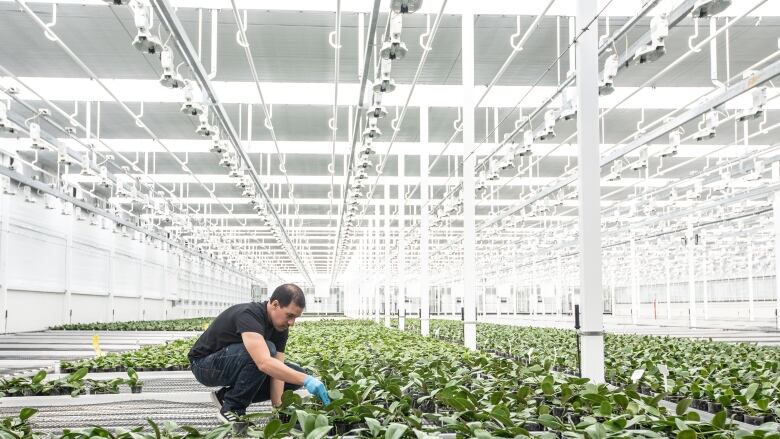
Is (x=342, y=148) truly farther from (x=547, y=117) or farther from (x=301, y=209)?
(x=301, y=209)

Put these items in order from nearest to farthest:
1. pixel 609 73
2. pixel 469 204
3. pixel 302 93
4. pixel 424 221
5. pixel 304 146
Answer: pixel 609 73, pixel 469 204, pixel 302 93, pixel 424 221, pixel 304 146

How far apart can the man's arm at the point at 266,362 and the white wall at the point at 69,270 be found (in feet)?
58.4

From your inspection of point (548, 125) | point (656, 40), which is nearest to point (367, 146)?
point (548, 125)

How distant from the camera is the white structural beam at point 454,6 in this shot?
427 inches

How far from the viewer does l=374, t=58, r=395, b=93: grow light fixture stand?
30.8 ft

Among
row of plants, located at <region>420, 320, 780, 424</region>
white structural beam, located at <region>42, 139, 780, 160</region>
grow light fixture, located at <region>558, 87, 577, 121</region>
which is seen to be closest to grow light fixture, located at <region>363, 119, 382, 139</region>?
grow light fixture, located at <region>558, 87, 577, 121</region>

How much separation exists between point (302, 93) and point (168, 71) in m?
6.18

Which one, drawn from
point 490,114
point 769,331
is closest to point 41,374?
point 490,114

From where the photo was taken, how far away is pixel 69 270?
2519cm

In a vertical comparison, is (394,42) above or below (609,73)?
above

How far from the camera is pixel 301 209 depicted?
111ft

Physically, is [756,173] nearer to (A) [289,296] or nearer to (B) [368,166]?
(B) [368,166]

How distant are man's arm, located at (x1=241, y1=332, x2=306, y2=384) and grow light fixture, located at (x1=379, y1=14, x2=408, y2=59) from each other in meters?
4.26

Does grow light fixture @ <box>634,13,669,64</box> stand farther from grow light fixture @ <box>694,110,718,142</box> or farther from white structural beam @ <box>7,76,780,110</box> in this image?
white structural beam @ <box>7,76,780,110</box>
